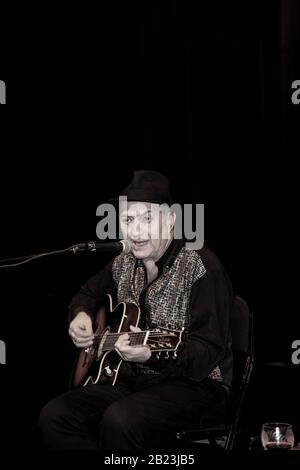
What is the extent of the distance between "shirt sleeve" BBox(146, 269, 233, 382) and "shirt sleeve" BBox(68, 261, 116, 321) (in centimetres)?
55

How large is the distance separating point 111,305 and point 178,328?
1.27 ft

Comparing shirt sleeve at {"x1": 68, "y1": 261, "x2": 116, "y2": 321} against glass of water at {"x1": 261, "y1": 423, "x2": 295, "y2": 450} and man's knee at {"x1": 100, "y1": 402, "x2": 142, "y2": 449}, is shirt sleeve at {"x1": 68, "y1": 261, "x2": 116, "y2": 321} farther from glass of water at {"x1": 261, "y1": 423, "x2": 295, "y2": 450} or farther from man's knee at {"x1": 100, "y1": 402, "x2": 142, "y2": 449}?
glass of water at {"x1": 261, "y1": 423, "x2": 295, "y2": 450}

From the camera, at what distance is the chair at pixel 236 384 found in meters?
3.03

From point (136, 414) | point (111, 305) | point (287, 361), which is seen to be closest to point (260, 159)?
point (287, 361)

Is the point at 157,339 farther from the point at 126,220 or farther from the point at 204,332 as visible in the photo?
the point at 126,220

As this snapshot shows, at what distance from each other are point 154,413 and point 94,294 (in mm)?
863

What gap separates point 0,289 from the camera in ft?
14.4

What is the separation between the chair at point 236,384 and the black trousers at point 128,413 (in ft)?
0.18

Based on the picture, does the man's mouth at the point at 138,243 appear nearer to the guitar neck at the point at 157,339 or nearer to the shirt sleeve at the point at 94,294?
the shirt sleeve at the point at 94,294

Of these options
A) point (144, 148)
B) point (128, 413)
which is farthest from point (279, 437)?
point (144, 148)

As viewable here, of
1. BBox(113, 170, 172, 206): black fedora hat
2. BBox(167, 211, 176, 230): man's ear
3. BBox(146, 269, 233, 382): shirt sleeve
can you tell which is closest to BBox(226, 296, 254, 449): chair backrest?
BBox(146, 269, 233, 382): shirt sleeve

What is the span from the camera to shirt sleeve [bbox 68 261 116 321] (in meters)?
3.61

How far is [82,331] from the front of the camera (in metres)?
3.39

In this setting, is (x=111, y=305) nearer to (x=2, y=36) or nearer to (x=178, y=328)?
(x=178, y=328)
